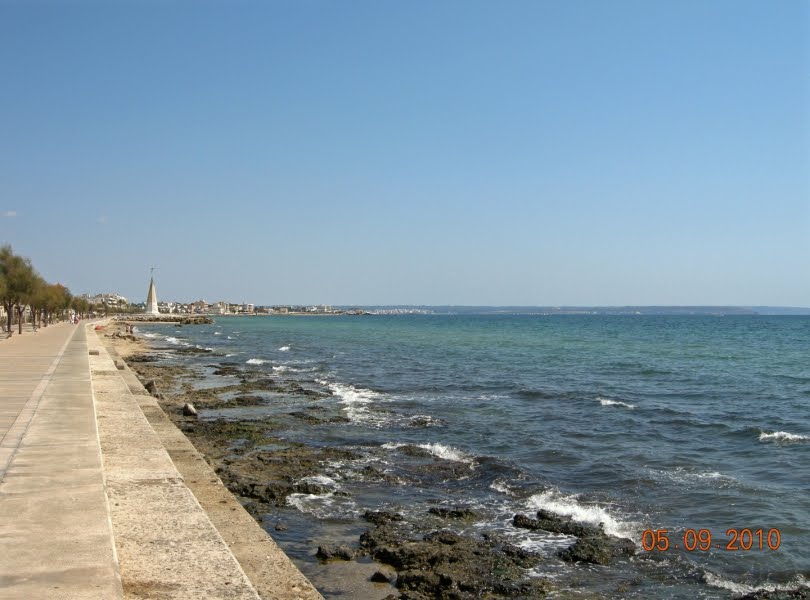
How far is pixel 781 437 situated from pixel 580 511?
9.19 meters

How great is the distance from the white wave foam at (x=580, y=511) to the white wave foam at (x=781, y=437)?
811 centimetres

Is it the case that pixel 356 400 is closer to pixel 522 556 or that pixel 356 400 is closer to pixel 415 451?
pixel 415 451

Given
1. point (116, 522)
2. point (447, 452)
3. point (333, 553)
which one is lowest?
point (447, 452)

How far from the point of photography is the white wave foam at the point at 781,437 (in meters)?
17.2

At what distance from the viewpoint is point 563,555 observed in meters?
9.15

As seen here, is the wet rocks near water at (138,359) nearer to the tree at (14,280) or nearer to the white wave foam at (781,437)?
the tree at (14,280)

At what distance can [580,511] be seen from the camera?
11156 mm

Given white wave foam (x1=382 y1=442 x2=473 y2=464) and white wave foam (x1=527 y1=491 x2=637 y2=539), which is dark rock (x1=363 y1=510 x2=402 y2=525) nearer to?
white wave foam (x1=527 y1=491 x2=637 y2=539)

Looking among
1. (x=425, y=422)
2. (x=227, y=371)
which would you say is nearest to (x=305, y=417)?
(x=425, y=422)

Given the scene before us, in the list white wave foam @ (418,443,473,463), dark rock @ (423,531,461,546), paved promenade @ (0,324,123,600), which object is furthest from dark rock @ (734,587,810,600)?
white wave foam @ (418,443,473,463)

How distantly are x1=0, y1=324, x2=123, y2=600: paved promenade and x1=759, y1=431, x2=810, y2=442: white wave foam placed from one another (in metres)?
15.5

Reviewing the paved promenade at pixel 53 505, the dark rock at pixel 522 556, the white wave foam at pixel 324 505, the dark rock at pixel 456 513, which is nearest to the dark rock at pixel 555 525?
the dark rock at pixel 456 513

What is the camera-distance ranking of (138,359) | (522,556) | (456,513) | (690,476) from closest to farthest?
(522,556)
(456,513)
(690,476)
(138,359)

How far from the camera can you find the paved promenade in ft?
16.0
